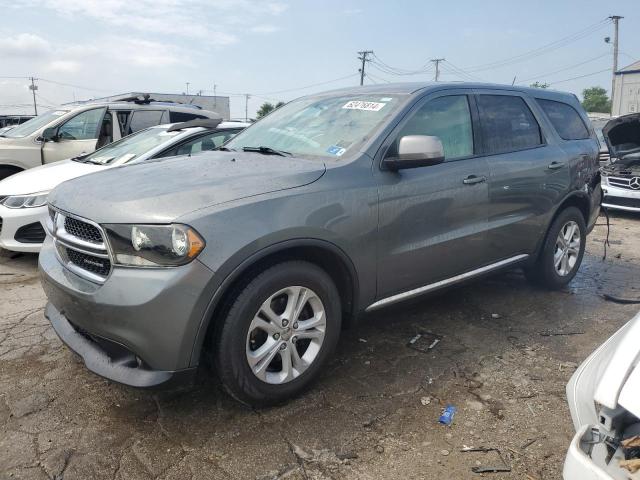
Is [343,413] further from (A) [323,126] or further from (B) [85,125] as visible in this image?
(B) [85,125]

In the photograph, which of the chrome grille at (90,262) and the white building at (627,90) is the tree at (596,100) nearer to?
the white building at (627,90)

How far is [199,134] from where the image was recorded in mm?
6012

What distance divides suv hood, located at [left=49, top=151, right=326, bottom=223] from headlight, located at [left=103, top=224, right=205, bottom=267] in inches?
1.9

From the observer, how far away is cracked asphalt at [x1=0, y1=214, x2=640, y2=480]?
243 cm

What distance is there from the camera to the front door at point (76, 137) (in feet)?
24.4

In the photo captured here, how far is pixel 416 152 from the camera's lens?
307 cm

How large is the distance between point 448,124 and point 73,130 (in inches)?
237

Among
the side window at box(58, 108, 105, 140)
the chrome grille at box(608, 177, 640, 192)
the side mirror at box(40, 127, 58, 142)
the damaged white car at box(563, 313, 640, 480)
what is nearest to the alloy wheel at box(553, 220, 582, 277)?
the damaged white car at box(563, 313, 640, 480)

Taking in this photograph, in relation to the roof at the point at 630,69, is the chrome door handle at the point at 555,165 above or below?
below

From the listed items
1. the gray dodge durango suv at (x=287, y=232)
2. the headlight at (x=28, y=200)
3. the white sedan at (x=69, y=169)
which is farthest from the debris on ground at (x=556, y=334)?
the headlight at (x=28, y=200)

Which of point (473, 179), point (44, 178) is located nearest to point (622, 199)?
point (473, 179)

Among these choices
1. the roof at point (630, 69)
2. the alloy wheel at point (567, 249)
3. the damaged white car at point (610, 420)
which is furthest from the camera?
the roof at point (630, 69)

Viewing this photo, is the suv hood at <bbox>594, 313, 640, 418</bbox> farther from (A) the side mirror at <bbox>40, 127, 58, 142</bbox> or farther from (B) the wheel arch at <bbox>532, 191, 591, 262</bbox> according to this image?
(A) the side mirror at <bbox>40, 127, 58, 142</bbox>

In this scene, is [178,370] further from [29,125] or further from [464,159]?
[29,125]
